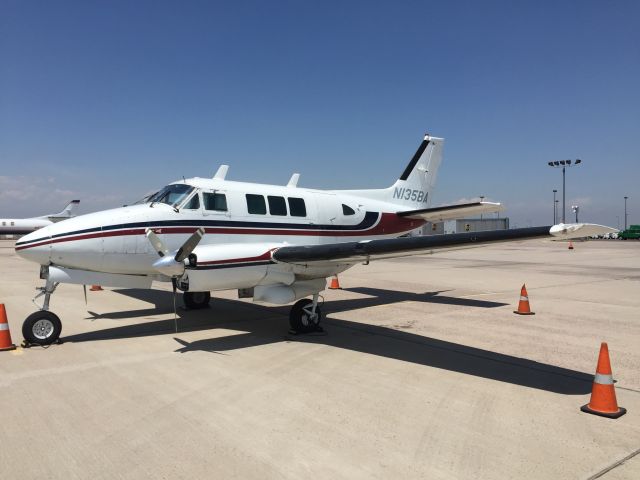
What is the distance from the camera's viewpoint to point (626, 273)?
22.1 meters

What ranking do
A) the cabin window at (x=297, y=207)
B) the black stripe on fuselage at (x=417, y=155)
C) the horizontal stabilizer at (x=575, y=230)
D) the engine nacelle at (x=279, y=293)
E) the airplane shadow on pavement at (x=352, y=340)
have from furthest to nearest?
1. the black stripe on fuselage at (x=417, y=155)
2. the cabin window at (x=297, y=207)
3. the engine nacelle at (x=279, y=293)
4. the airplane shadow on pavement at (x=352, y=340)
5. the horizontal stabilizer at (x=575, y=230)

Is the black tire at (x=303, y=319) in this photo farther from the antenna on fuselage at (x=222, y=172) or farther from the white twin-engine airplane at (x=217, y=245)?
the antenna on fuselage at (x=222, y=172)

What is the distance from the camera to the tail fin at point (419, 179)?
46.2 feet

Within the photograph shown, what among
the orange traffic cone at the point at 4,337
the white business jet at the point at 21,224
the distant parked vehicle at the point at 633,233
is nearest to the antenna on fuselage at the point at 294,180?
the orange traffic cone at the point at 4,337

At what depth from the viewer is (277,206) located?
10523 mm

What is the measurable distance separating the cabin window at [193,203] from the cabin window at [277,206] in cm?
163

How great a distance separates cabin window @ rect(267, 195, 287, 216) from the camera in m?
10.4

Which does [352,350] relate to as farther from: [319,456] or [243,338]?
[319,456]

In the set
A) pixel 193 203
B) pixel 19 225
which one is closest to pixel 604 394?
pixel 193 203

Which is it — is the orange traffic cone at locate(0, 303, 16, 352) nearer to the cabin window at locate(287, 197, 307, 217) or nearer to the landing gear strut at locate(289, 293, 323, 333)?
the landing gear strut at locate(289, 293, 323, 333)

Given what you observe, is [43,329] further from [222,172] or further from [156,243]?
[222,172]

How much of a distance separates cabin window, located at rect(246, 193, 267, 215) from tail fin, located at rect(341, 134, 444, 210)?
4.72 metres

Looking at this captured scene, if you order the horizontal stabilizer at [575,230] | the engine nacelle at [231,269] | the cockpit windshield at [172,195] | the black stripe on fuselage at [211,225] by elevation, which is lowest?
the engine nacelle at [231,269]

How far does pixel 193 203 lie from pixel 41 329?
3.55m
